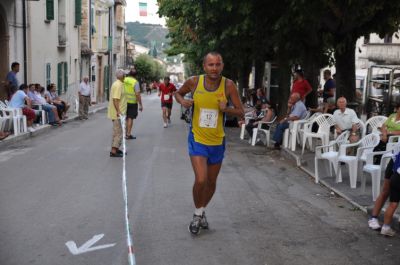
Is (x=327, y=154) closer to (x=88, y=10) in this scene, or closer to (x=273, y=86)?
(x=273, y=86)

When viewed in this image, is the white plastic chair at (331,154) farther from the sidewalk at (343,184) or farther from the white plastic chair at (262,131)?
the white plastic chair at (262,131)

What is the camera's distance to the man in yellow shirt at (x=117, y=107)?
11680 millimetres

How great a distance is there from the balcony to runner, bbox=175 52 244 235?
31.8 metres

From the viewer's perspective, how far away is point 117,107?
458 inches

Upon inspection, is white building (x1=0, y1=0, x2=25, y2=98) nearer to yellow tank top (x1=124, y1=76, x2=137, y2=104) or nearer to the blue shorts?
yellow tank top (x1=124, y1=76, x2=137, y2=104)

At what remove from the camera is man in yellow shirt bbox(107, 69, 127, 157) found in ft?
38.3

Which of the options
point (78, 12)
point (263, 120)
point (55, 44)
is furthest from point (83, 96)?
point (263, 120)

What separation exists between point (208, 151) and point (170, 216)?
1235mm

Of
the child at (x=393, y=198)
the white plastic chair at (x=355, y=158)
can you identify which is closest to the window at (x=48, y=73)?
the white plastic chair at (x=355, y=158)

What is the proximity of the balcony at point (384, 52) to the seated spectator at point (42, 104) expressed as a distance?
23225mm

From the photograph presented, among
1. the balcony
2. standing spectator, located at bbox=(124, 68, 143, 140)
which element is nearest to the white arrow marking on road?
standing spectator, located at bbox=(124, 68, 143, 140)

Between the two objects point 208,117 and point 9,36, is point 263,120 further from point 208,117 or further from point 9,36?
point 9,36

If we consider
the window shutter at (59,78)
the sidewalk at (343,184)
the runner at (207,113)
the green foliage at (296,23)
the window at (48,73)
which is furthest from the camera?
the window shutter at (59,78)

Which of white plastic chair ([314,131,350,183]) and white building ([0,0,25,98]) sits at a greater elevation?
white building ([0,0,25,98])
